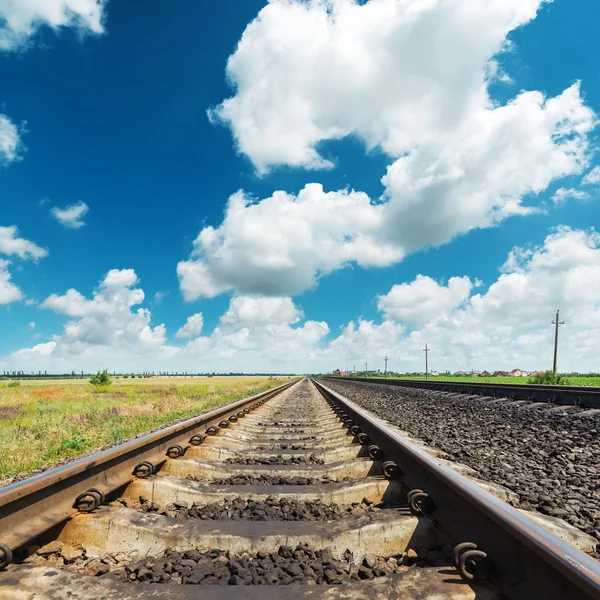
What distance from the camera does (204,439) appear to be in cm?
440

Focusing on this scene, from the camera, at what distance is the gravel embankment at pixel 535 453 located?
2773 millimetres

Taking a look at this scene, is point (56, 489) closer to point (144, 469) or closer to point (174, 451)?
point (144, 469)

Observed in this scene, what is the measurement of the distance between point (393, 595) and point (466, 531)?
0.56m

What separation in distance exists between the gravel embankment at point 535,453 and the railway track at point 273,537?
1.58 ft

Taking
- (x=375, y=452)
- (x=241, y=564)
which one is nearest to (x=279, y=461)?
(x=375, y=452)

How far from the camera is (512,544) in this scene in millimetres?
1504

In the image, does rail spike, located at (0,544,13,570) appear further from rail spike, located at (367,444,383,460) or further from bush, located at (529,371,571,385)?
bush, located at (529,371,571,385)

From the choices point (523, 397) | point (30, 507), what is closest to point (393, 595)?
point (30, 507)

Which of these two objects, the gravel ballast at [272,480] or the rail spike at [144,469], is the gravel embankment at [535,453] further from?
the rail spike at [144,469]

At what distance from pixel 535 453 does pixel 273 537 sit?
390 cm

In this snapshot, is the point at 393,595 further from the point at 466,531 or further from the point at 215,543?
the point at 215,543

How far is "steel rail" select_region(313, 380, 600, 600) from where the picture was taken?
1.20 m

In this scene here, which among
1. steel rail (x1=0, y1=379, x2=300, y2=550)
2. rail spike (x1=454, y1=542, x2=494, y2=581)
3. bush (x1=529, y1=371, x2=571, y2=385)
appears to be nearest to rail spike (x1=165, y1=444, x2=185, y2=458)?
steel rail (x1=0, y1=379, x2=300, y2=550)

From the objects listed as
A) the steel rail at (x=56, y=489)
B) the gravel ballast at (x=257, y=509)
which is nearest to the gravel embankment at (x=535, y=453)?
the gravel ballast at (x=257, y=509)
